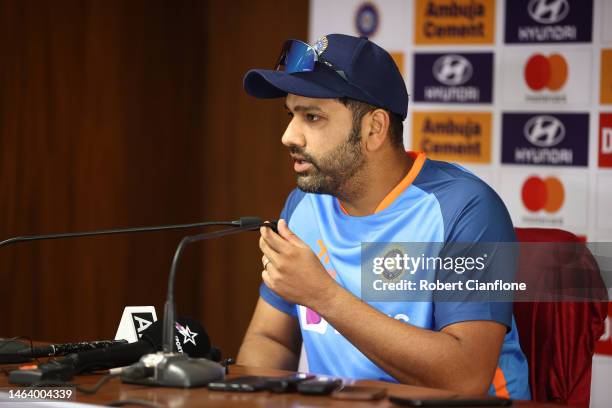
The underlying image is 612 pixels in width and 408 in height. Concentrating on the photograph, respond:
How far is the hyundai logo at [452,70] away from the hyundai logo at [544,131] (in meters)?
0.31

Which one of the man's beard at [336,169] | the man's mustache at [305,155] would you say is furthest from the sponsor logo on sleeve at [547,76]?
the man's mustache at [305,155]

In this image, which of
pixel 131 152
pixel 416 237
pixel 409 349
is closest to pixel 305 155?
pixel 416 237

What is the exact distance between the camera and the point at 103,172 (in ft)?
12.8

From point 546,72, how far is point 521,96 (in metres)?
0.13

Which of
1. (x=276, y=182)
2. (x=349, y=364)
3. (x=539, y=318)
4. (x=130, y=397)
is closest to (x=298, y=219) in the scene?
(x=349, y=364)

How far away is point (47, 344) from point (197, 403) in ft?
2.22

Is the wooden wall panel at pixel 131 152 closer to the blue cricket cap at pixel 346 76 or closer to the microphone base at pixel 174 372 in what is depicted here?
the blue cricket cap at pixel 346 76

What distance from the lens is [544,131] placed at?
357 cm

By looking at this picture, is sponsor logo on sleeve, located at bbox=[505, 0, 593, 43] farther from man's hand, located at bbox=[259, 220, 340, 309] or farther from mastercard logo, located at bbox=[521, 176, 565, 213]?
man's hand, located at bbox=[259, 220, 340, 309]

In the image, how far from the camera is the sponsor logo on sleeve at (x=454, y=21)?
3.68 m

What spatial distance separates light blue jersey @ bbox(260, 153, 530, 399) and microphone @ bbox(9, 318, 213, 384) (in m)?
0.37

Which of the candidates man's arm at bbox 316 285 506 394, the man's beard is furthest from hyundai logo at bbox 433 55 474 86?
man's arm at bbox 316 285 506 394

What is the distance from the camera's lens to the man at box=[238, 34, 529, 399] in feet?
6.22

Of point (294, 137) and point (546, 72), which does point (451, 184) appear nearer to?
point (294, 137)
